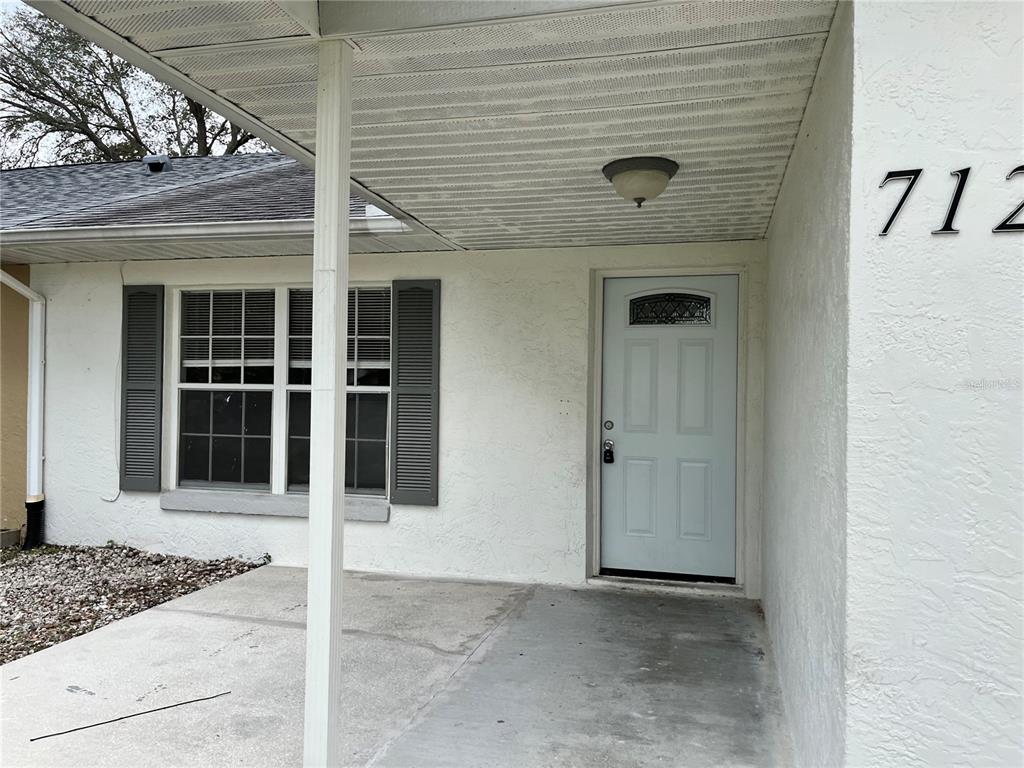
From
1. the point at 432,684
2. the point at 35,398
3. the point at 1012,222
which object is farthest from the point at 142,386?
the point at 1012,222

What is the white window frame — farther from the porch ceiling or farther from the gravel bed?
the porch ceiling

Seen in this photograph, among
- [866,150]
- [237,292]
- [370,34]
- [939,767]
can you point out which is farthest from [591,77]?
[237,292]

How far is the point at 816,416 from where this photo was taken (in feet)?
7.72

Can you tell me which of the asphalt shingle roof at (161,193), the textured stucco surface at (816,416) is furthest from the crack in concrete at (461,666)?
the asphalt shingle roof at (161,193)

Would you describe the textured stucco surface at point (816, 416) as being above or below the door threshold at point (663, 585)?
above

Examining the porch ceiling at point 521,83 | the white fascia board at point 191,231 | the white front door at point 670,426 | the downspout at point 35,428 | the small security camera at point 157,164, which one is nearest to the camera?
the porch ceiling at point 521,83

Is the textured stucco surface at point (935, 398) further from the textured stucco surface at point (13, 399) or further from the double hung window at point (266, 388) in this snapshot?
the textured stucco surface at point (13, 399)

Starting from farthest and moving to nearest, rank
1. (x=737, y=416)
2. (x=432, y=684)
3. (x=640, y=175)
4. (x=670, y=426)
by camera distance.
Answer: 1. (x=670, y=426)
2. (x=737, y=416)
3. (x=432, y=684)
4. (x=640, y=175)

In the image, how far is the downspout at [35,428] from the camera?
20.8 feet

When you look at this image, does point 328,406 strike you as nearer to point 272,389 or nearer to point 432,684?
point 432,684

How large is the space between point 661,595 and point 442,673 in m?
1.95

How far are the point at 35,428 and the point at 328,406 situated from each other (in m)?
5.33

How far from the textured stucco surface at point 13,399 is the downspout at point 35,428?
0.13 meters

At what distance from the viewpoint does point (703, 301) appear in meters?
5.29
